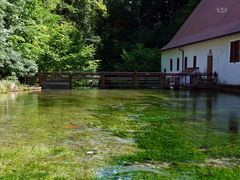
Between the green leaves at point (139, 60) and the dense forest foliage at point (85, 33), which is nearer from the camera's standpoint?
the dense forest foliage at point (85, 33)

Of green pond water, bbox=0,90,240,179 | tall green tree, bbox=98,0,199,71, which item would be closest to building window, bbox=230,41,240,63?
green pond water, bbox=0,90,240,179

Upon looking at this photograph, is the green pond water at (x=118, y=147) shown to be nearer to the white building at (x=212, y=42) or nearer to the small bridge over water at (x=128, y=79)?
the white building at (x=212, y=42)

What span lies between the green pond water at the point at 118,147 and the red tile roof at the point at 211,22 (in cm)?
1407

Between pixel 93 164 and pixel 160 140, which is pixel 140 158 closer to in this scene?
pixel 93 164

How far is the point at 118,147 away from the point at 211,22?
2331cm

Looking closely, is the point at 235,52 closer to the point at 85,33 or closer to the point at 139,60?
the point at 139,60

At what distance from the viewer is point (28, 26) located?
78.9ft

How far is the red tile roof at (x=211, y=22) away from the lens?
2370cm

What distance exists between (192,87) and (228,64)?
8.91 feet

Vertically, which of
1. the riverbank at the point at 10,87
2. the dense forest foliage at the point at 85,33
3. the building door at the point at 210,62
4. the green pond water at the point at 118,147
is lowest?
the green pond water at the point at 118,147

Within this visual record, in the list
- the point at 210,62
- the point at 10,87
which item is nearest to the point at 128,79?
the point at 210,62

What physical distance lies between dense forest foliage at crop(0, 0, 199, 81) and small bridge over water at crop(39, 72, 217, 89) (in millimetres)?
1764

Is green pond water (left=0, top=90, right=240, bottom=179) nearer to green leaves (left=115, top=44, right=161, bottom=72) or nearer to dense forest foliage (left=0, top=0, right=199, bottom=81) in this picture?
dense forest foliage (left=0, top=0, right=199, bottom=81)

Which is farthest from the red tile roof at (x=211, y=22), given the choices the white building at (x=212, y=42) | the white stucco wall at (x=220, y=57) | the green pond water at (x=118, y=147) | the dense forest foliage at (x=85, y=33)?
the green pond water at (x=118, y=147)
